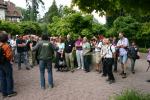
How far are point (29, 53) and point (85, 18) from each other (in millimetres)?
4110

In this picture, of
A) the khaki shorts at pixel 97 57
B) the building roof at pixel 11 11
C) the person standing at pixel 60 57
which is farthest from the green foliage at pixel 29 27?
the building roof at pixel 11 11

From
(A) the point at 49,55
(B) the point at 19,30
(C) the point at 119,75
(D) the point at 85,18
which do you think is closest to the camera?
(A) the point at 49,55

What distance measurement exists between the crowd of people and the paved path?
444 mm

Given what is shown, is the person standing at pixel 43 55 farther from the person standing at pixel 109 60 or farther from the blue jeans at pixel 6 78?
the person standing at pixel 109 60

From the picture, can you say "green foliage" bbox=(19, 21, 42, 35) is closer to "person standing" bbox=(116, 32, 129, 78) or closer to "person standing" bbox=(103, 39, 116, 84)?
"person standing" bbox=(116, 32, 129, 78)

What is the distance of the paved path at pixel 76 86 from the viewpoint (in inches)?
543

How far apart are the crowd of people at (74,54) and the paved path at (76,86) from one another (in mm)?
444

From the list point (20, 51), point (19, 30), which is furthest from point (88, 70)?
point (19, 30)

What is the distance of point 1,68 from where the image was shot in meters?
13.8

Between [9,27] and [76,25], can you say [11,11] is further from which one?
[76,25]

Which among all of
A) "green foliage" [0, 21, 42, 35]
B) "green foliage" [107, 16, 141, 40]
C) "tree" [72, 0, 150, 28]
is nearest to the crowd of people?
"tree" [72, 0, 150, 28]

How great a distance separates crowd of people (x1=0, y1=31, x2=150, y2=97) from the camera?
15.1 m

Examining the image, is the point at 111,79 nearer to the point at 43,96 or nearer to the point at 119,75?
the point at 119,75

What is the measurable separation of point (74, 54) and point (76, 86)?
6.49 metres
